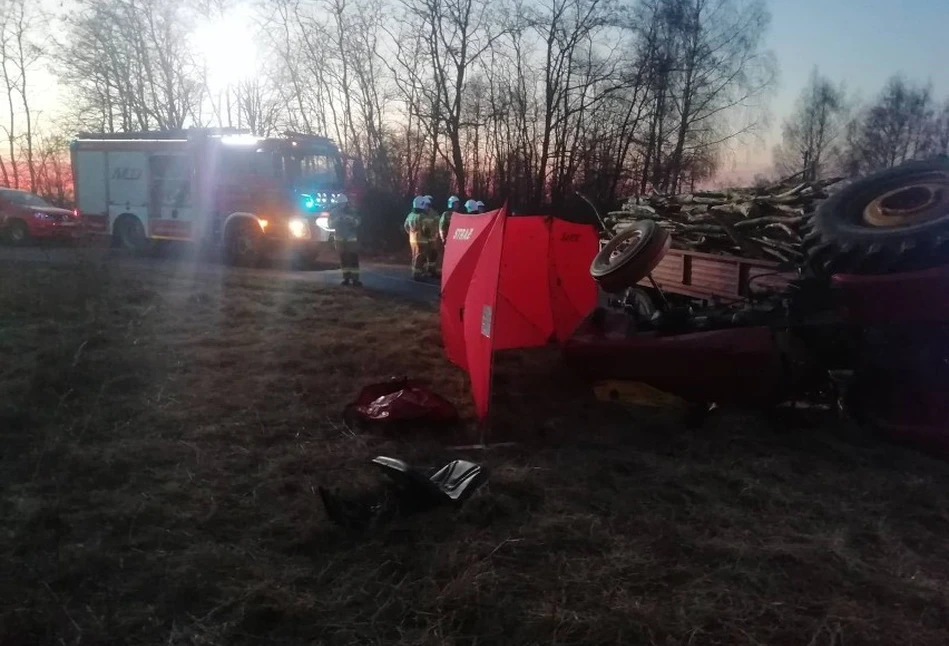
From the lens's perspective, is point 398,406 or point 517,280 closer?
point 398,406

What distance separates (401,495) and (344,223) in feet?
29.9

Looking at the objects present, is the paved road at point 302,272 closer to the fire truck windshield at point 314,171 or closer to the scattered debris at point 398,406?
the fire truck windshield at point 314,171

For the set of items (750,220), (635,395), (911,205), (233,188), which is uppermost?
(233,188)

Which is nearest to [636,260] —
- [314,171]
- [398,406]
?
[398,406]

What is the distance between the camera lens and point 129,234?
1809 cm

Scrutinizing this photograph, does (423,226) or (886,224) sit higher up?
(886,224)

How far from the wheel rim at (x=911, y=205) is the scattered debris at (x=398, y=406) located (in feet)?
10.5

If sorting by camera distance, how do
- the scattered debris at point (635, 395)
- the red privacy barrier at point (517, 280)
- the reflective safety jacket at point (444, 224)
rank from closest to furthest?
the scattered debris at point (635, 395), the red privacy barrier at point (517, 280), the reflective safety jacket at point (444, 224)

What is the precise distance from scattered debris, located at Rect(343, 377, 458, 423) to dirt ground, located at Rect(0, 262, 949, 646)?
0.43 feet

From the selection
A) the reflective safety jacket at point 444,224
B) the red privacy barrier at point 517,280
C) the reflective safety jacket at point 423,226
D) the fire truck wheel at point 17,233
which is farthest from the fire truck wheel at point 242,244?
the red privacy barrier at point 517,280

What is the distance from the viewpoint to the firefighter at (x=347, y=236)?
12.6 metres

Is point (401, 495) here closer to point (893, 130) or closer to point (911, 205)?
point (911, 205)

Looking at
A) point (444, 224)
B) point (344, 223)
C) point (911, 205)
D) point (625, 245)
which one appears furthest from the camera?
point (444, 224)

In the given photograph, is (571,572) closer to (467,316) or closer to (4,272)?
(467,316)
